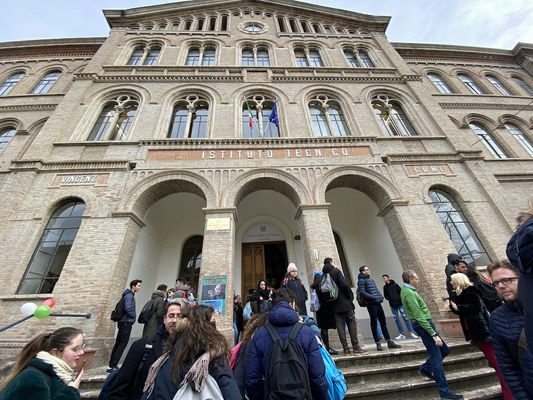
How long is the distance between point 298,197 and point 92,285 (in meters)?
6.59

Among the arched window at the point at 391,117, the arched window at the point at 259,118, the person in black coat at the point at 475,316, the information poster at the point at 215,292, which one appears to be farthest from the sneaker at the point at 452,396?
the arched window at the point at 391,117

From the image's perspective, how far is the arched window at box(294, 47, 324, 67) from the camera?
14.0m

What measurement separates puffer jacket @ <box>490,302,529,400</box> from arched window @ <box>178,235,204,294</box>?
32.2 ft

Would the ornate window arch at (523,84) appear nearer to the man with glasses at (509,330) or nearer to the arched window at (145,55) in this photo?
the man with glasses at (509,330)

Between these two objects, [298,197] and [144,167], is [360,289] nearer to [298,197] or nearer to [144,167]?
[298,197]

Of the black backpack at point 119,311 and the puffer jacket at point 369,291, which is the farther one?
the puffer jacket at point 369,291

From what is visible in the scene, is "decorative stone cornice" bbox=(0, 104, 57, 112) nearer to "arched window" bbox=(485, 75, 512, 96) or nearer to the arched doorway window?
the arched doorway window

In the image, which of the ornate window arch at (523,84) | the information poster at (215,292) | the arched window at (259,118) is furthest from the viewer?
the ornate window arch at (523,84)

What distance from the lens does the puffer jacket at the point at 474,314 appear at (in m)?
3.30

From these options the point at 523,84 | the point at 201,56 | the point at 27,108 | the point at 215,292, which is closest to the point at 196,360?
the point at 215,292

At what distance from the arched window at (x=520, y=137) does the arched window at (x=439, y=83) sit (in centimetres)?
390

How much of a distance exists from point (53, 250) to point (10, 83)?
46.4 feet

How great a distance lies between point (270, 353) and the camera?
207 centimetres

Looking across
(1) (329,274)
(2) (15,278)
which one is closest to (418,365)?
(1) (329,274)
